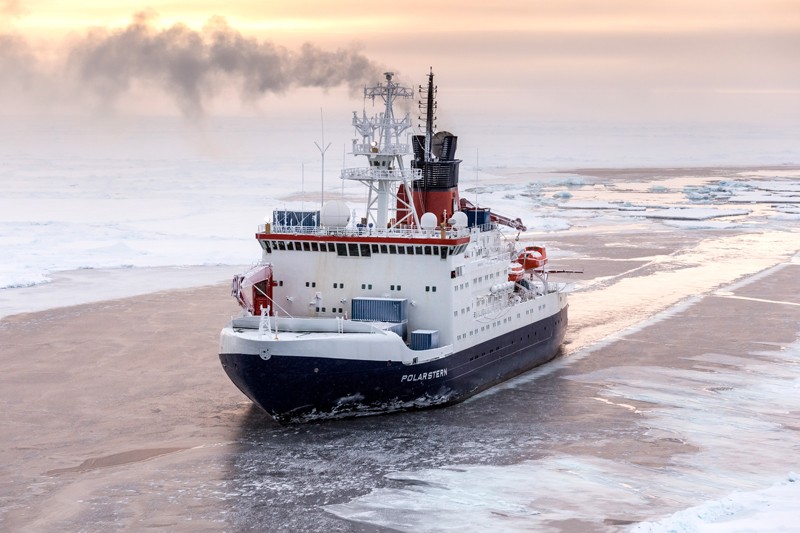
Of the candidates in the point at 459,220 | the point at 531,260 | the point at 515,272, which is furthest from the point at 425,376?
the point at 531,260

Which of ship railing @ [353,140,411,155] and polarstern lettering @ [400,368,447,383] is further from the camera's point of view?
ship railing @ [353,140,411,155]

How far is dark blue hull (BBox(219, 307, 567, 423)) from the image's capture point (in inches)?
785

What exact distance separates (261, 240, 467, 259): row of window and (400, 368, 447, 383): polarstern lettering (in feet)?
7.91

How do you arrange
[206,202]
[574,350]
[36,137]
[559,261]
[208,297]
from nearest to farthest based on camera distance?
[574,350]
[208,297]
[559,261]
[206,202]
[36,137]

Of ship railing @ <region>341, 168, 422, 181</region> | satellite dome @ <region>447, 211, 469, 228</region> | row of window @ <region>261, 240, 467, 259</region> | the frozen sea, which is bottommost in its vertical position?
the frozen sea

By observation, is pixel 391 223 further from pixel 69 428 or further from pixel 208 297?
pixel 208 297

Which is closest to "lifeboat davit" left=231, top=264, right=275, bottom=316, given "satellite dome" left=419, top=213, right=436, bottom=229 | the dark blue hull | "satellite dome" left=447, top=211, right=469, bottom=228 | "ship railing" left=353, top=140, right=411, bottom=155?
the dark blue hull

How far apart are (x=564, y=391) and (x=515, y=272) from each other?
187 inches

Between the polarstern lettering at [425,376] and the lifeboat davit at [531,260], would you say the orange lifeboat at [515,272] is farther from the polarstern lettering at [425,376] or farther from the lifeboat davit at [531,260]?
the polarstern lettering at [425,376]

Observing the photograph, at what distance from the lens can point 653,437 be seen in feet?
66.3

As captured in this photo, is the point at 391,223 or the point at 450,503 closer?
the point at 450,503

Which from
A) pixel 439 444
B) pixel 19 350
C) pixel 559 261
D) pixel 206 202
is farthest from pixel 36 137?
pixel 439 444

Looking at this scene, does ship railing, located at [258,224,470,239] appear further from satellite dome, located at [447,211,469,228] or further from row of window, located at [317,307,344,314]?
row of window, located at [317,307,344,314]

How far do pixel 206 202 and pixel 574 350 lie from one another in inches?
1608
